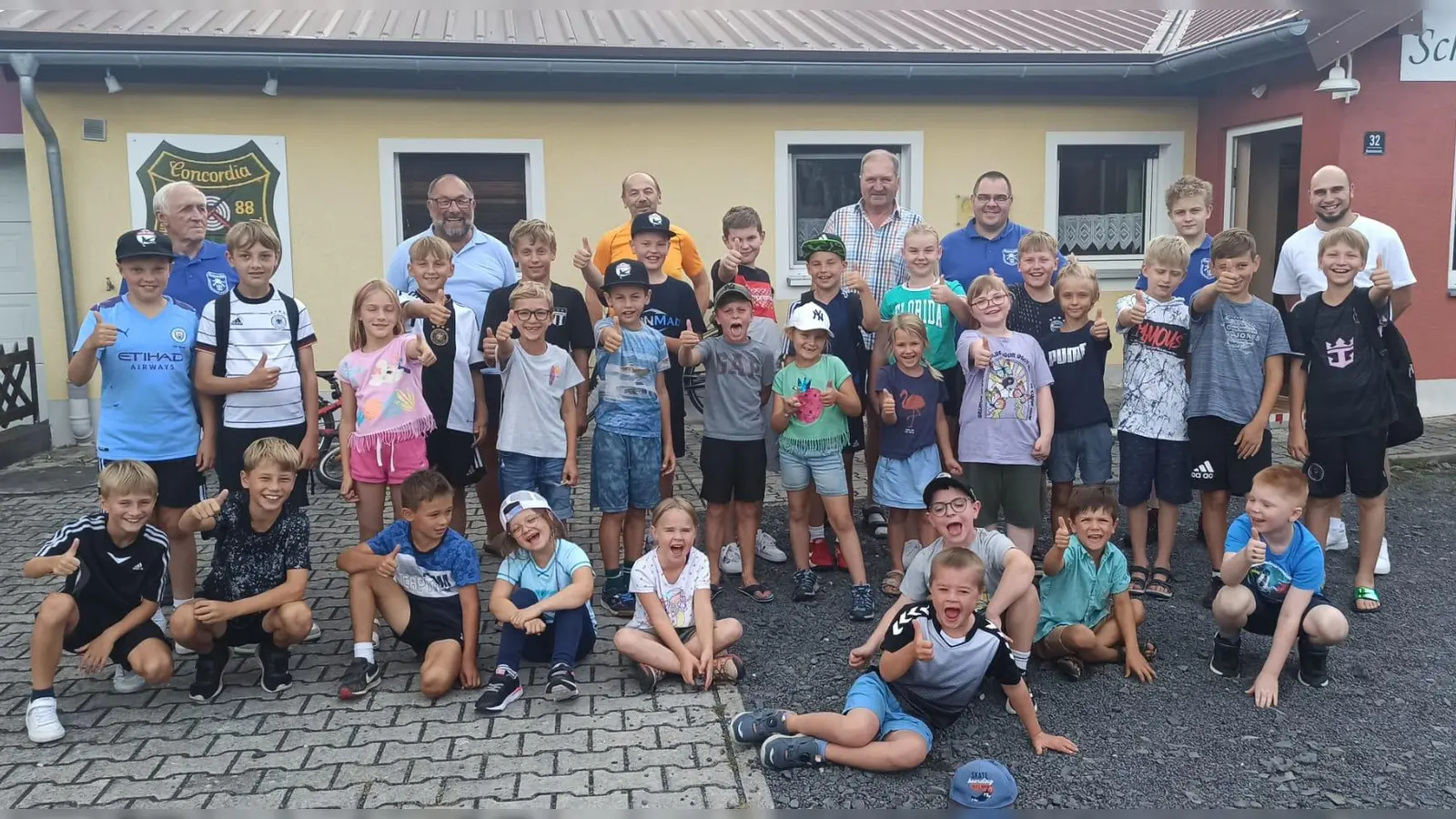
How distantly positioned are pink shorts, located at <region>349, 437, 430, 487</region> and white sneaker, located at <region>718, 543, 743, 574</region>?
1671 mm

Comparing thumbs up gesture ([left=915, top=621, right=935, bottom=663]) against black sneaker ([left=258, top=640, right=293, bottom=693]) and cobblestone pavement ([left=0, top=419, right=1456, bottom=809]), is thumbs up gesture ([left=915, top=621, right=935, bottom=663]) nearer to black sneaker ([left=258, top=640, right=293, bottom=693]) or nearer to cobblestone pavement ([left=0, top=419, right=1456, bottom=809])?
cobblestone pavement ([left=0, top=419, right=1456, bottom=809])

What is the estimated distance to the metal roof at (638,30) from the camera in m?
8.40

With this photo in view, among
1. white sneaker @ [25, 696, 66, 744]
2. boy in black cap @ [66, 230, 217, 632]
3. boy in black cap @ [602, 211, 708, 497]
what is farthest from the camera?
boy in black cap @ [602, 211, 708, 497]

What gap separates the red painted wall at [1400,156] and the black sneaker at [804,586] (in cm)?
605

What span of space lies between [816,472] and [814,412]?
0.29 metres

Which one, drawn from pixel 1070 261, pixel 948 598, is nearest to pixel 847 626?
pixel 948 598

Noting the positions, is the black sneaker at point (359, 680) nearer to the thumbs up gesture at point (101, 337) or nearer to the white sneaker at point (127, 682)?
the white sneaker at point (127, 682)

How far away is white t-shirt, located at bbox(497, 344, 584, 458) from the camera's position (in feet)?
15.6

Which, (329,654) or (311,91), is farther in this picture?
(311,91)

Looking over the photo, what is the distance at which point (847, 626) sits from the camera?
4668 mm

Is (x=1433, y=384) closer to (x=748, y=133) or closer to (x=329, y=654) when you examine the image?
(x=748, y=133)

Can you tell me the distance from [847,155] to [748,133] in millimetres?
988

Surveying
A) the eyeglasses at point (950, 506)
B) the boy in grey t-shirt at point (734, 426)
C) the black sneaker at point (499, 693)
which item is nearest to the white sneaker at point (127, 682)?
the black sneaker at point (499, 693)

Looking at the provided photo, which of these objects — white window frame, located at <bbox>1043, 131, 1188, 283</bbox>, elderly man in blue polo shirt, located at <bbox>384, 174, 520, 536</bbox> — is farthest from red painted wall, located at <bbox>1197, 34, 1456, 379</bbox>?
elderly man in blue polo shirt, located at <bbox>384, 174, 520, 536</bbox>
